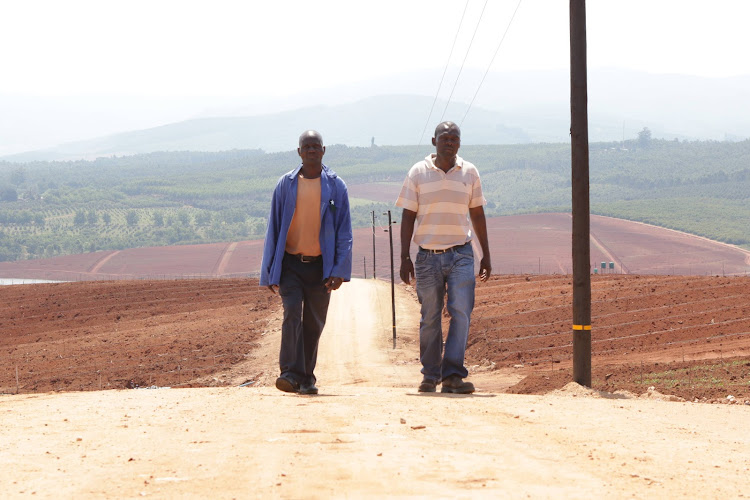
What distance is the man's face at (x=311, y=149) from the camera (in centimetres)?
915

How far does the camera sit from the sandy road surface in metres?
5.18

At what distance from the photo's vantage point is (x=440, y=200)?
370 inches

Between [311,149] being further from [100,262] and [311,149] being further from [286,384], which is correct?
[100,262]

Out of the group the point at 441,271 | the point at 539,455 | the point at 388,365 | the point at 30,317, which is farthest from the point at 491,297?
the point at 539,455

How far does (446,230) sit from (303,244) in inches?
55.0

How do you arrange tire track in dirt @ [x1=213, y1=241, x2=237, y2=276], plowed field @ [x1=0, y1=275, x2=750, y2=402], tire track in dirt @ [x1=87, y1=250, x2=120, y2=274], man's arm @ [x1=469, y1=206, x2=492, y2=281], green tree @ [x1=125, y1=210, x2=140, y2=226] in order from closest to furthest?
man's arm @ [x1=469, y1=206, x2=492, y2=281] < plowed field @ [x1=0, y1=275, x2=750, y2=402] < tire track in dirt @ [x1=87, y1=250, x2=120, y2=274] < tire track in dirt @ [x1=213, y1=241, x2=237, y2=276] < green tree @ [x1=125, y1=210, x2=140, y2=226]

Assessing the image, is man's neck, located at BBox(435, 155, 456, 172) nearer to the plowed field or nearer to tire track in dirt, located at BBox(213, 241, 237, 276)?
the plowed field

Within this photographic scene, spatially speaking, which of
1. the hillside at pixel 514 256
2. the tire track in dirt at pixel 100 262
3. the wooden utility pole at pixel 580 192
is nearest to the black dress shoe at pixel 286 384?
the wooden utility pole at pixel 580 192

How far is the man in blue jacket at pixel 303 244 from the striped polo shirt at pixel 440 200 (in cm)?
70

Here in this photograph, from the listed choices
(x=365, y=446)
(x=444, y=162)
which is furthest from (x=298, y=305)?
(x=365, y=446)

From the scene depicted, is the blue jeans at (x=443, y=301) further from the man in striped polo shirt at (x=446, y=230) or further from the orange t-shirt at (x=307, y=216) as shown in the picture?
the orange t-shirt at (x=307, y=216)

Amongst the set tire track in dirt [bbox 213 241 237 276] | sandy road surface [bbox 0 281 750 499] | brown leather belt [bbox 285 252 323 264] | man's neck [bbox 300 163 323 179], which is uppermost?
man's neck [bbox 300 163 323 179]

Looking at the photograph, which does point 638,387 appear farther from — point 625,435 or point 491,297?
point 491,297

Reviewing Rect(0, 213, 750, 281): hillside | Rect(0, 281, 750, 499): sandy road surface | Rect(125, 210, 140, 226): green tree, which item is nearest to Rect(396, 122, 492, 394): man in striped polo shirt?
Rect(0, 281, 750, 499): sandy road surface
